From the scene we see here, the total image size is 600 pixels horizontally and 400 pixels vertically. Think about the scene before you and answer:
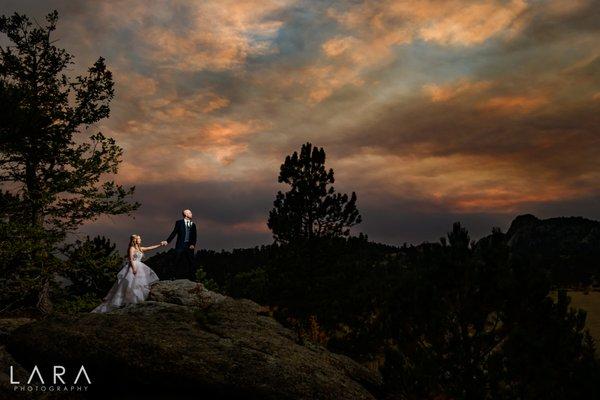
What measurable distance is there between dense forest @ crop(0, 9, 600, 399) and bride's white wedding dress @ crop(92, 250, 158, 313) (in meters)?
1.78

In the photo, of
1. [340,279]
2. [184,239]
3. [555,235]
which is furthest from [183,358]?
[555,235]

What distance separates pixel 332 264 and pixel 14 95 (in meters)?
15.2

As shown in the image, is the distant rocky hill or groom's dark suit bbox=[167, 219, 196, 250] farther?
the distant rocky hill

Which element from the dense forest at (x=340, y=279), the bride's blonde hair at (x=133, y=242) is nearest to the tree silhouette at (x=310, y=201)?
the dense forest at (x=340, y=279)

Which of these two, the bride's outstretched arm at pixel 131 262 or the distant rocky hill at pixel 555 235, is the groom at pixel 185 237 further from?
the distant rocky hill at pixel 555 235

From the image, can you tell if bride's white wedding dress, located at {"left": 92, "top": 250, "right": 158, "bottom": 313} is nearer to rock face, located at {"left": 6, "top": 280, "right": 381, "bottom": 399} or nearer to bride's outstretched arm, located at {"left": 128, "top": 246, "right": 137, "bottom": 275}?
bride's outstretched arm, located at {"left": 128, "top": 246, "right": 137, "bottom": 275}

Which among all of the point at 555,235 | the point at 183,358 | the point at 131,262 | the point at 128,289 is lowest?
the point at 183,358

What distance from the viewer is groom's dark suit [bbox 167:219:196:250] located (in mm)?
14406

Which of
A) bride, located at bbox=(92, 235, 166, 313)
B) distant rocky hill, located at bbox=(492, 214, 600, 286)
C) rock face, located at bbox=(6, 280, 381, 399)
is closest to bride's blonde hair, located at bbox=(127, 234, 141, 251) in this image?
bride, located at bbox=(92, 235, 166, 313)

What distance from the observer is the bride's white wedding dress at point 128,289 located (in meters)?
13.2

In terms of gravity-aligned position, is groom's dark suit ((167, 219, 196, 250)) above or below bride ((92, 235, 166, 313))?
above

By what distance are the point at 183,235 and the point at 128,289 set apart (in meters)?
2.21

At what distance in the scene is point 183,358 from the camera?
32.0 ft

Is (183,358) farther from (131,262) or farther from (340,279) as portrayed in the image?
(340,279)
